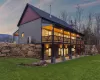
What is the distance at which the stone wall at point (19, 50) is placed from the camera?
22000 millimetres

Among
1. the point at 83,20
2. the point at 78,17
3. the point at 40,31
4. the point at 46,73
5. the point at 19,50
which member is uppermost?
the point at 78,17

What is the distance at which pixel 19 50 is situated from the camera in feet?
75.9

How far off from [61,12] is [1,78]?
179 ft

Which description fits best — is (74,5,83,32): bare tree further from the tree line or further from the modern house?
the modern house

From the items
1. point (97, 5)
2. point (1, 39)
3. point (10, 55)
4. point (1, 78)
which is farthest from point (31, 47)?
point (97, 5)

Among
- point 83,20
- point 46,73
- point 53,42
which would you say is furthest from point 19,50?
point 83,20

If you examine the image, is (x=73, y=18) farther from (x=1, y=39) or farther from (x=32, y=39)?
(x=32, y=39)

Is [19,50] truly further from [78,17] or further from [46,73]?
[78,17]

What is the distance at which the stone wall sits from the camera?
22000 mm

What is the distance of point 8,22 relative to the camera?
129 feet

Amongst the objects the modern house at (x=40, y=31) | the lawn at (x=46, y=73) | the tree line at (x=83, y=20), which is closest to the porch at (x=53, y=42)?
the modern house at (x=40, y=31)

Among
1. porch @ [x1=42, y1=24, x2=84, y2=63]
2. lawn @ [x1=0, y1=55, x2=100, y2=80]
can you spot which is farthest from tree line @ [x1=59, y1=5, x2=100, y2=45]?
lawn @ [x1=0, y1=55, x2=100, y2=80]

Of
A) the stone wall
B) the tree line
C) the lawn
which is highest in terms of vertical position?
the tree line

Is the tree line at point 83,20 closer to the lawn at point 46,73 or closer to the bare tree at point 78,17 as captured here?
the bare tree at point 78,17
